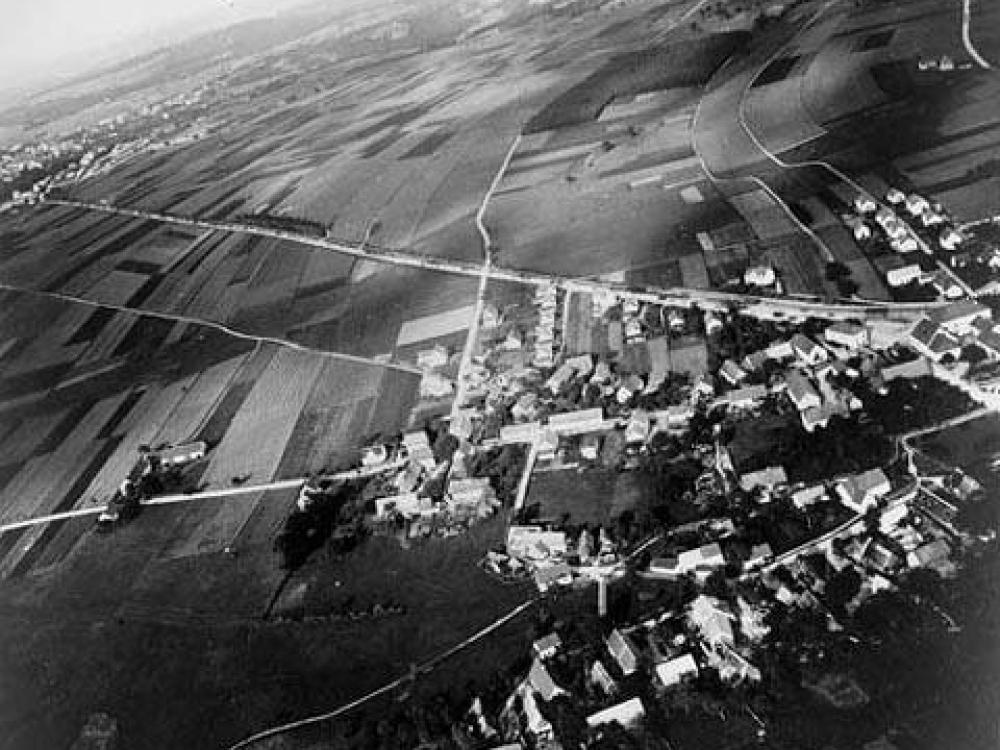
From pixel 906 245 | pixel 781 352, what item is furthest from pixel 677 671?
pixel 906 245

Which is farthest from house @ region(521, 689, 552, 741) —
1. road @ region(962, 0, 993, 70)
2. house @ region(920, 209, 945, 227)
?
road @ region(962, 0, 993, 70)

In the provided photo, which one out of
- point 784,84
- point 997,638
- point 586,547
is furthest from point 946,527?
point 784,84

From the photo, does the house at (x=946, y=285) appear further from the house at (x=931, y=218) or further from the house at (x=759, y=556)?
the house at (x=759, y=556)

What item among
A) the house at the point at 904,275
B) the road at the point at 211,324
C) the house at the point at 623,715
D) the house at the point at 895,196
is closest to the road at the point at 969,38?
the house at the point at 895,196

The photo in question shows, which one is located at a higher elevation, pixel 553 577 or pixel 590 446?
pixel 553 577

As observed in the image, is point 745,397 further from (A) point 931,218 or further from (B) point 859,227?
(A) point 931,218

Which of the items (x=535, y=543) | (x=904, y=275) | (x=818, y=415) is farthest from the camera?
(x=904, y=275)

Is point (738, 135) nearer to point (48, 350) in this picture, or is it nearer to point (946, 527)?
point (946, 527)
